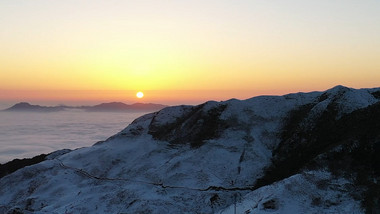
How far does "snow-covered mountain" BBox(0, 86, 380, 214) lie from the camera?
108 ft

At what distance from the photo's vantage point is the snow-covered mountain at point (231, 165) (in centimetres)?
3297

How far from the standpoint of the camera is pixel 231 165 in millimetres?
43438

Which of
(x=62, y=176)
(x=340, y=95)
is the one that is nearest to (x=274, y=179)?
(x=340, y=95)

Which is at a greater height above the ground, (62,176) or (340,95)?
(340,95)

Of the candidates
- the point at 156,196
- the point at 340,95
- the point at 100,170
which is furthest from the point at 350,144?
the point at 100,170

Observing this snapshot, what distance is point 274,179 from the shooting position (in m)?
40.2

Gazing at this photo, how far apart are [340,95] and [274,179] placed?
16.9m

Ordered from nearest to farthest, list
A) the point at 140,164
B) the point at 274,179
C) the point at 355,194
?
the point at 355,194 → the point at 274,179 → the point at 140,164

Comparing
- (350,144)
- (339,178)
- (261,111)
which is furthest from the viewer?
(261,111)

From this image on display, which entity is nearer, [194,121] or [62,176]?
[62,176]

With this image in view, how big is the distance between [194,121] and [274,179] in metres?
17.9

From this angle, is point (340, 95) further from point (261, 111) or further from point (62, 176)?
point (62, 176)

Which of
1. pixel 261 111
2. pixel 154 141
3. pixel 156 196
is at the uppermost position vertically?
pixel 261 111

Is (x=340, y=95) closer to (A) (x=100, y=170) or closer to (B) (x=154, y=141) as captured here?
(B) (x=154, y=141)
